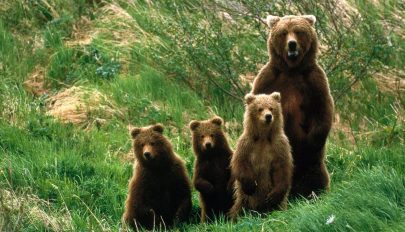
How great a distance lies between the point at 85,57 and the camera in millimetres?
12148

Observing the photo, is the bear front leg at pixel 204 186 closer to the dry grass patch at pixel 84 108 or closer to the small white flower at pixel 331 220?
the small white flower at pixel 331 220

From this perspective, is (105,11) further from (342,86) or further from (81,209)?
(81,209)

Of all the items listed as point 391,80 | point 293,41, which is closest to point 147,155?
point 293,41

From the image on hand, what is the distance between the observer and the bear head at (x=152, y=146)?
823cm

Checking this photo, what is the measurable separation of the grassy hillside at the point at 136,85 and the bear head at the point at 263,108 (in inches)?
26.1

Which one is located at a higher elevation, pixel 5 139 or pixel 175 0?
pixel 175 0

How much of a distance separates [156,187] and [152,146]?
322mm

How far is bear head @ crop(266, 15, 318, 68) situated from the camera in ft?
26.3

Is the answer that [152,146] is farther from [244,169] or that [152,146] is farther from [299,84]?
[299,84]

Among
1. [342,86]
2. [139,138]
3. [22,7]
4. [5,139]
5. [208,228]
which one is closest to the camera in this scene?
[208,228]

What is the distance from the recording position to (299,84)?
26.8 feet

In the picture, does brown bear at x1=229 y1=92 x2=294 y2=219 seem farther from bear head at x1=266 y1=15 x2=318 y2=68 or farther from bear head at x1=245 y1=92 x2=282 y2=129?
bear head at x1=266 y1=15 x2=318 y2=68

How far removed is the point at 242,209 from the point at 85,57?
15.4 ft

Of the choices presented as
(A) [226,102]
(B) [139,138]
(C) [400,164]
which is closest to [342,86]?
(A) [226,102]
